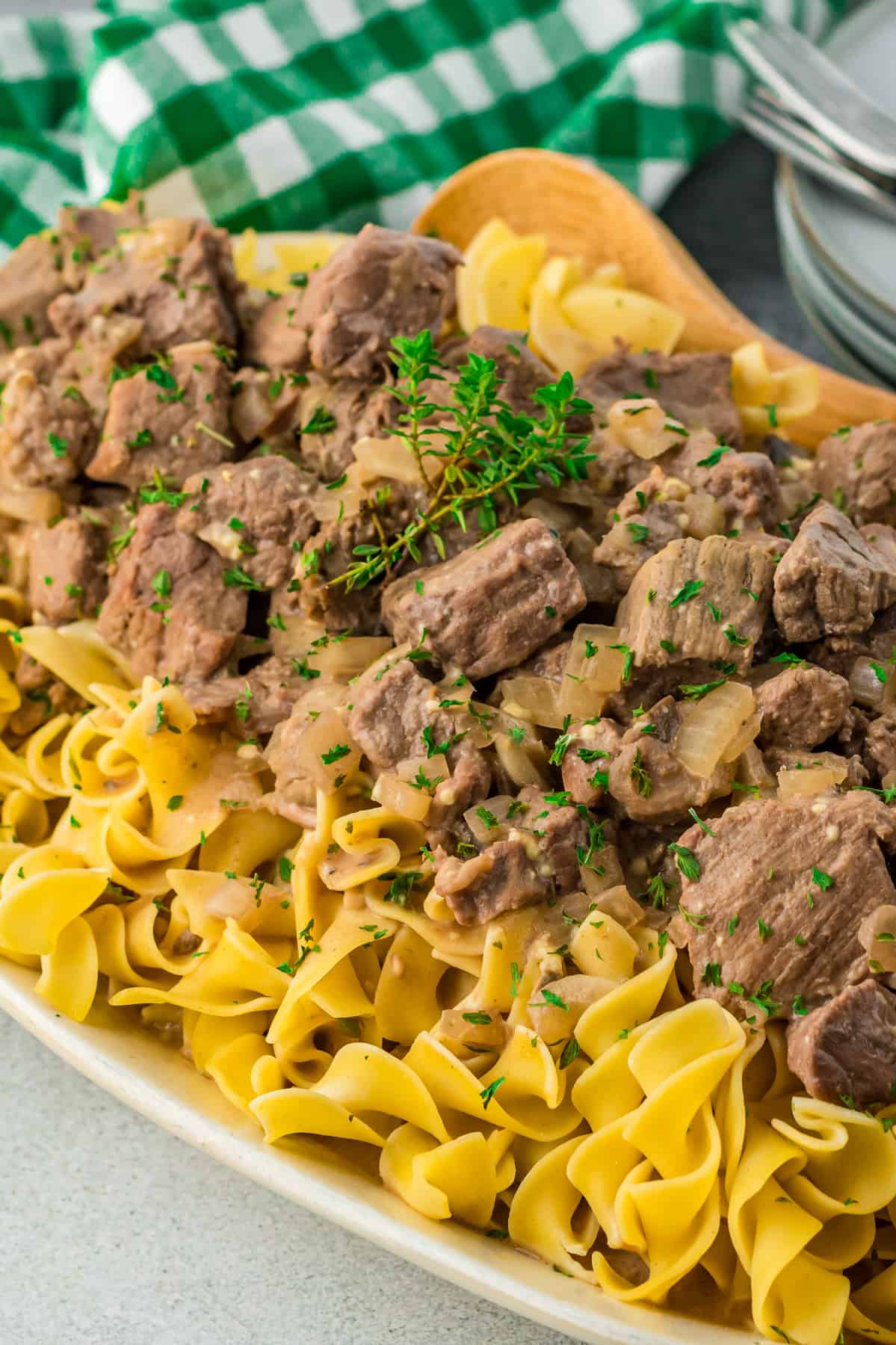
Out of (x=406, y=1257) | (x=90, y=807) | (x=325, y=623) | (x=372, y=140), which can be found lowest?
(x=406, y=1257)

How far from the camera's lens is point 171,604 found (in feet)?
11.6

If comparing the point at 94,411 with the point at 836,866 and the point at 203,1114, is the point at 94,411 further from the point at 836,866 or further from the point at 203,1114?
the point at 836,866

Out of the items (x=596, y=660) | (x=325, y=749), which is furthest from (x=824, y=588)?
(x=325, y=749)

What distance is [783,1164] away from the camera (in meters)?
2.82

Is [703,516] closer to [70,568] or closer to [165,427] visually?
[165,427]

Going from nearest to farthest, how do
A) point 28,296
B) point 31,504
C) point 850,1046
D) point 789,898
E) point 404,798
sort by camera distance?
point 850,1046
point 789,898
point 404,798
point 31,504
point 28,296

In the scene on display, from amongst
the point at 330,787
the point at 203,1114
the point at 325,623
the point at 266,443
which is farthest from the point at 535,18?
the point at 203,1114

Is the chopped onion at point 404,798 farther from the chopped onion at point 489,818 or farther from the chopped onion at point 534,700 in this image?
the chopped onion at point 534,700

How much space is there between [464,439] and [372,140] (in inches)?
100

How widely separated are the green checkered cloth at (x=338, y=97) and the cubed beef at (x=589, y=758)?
2.97 meters

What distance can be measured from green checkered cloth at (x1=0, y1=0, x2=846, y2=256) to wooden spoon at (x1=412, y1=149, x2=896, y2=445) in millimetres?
533

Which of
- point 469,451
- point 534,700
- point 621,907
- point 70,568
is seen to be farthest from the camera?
point 70,568

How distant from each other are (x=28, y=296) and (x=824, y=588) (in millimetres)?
2609

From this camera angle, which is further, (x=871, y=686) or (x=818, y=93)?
(x=818, y=93)
